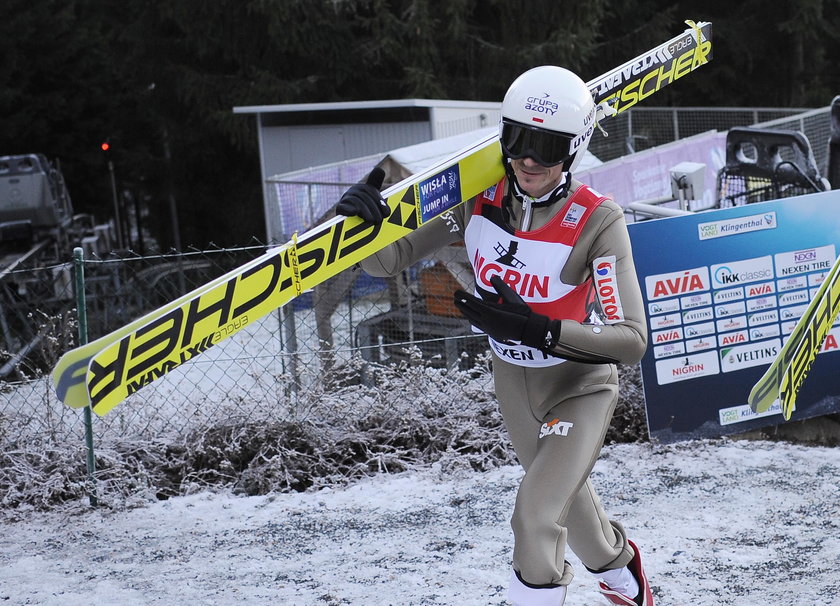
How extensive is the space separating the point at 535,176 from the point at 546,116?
0.21 meters

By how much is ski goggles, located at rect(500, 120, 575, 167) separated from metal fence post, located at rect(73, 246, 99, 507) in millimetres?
3201

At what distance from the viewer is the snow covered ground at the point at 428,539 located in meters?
4.61

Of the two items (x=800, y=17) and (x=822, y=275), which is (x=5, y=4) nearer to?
(x=800, y=17)

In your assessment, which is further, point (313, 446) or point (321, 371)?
point (321, 371)

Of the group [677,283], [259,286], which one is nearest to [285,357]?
[677,283]

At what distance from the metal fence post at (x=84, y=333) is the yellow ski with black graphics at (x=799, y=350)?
3.65 metres

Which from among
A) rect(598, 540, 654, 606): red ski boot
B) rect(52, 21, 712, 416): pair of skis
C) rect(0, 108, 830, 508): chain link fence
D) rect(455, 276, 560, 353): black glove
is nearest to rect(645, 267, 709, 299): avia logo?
rect(0, 108, 830, 508): chain link fence

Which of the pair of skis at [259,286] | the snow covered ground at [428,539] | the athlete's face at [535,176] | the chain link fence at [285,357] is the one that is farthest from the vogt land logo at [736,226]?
the athlete's face at [535,176]

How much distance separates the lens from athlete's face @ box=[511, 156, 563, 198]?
11.2 feet

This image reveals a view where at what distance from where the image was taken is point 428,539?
522cm

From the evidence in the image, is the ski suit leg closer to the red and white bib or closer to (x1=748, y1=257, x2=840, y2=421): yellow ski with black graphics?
the red and white bib

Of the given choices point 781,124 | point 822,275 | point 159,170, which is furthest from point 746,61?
point 822,275

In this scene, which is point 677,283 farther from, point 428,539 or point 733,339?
point 428,539

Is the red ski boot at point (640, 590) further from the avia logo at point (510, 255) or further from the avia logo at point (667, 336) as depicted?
the avia logo at point (667, 336)
